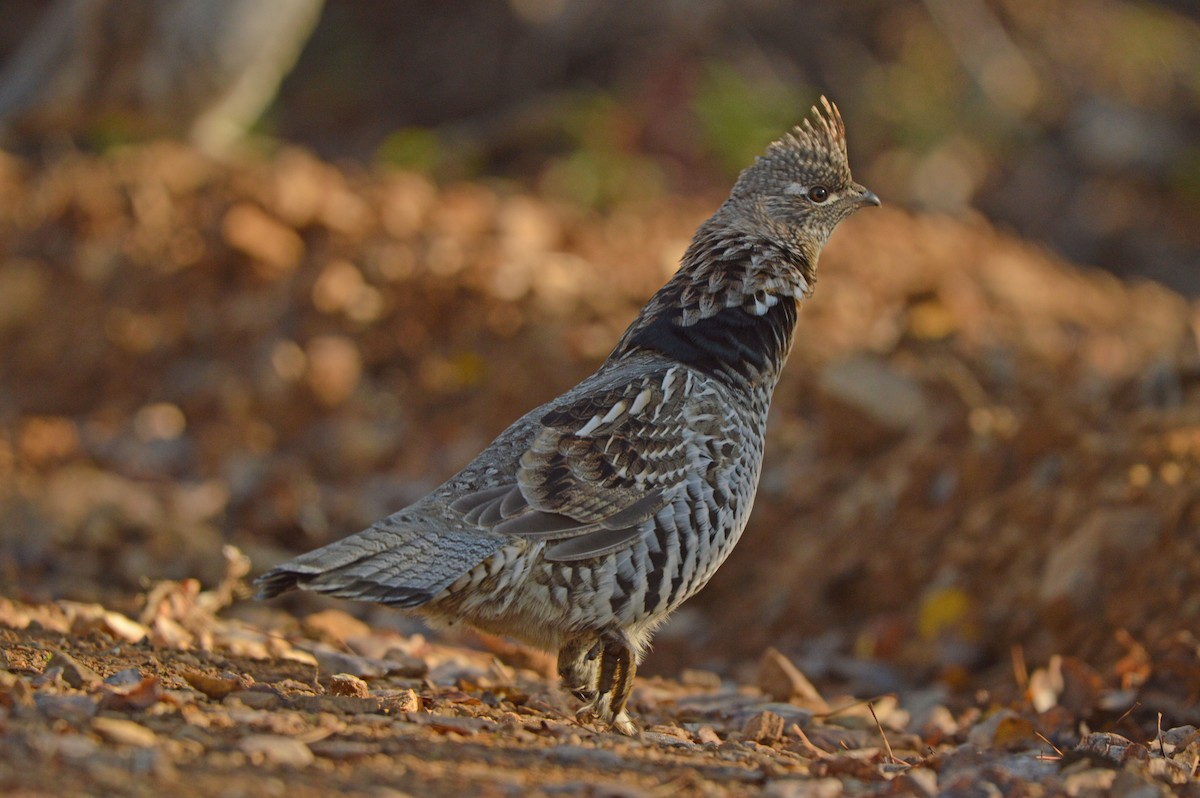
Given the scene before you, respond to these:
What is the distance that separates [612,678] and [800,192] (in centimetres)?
235

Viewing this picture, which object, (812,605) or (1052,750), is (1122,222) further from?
(1052,750)

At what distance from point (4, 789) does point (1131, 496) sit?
18.1 feet

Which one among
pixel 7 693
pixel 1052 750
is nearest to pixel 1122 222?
pixel 1052 750

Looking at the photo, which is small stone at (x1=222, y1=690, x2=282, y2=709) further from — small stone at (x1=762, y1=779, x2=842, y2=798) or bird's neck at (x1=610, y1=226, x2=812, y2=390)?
bird's neck at (x1=610, y1=226, x2=812, y2=390)

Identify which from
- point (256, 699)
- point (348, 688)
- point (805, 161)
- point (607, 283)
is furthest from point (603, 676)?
point (607, 283)

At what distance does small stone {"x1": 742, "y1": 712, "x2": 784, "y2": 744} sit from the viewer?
16.4ft

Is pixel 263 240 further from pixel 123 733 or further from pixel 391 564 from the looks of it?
pixel 123 733

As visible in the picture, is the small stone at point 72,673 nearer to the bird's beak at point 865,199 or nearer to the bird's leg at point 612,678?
the bird's leg at point 612,678

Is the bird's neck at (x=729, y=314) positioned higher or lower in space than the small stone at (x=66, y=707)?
higher

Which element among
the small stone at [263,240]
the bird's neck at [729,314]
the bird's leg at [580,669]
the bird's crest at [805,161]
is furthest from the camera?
the small stone at [263,240]

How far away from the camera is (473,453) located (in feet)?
31.9

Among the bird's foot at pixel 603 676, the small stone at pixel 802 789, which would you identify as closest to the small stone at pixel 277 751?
the small stone at pixel 802 789

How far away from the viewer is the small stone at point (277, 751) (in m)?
3.58

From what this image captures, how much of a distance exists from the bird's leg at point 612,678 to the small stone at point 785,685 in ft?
4.06
